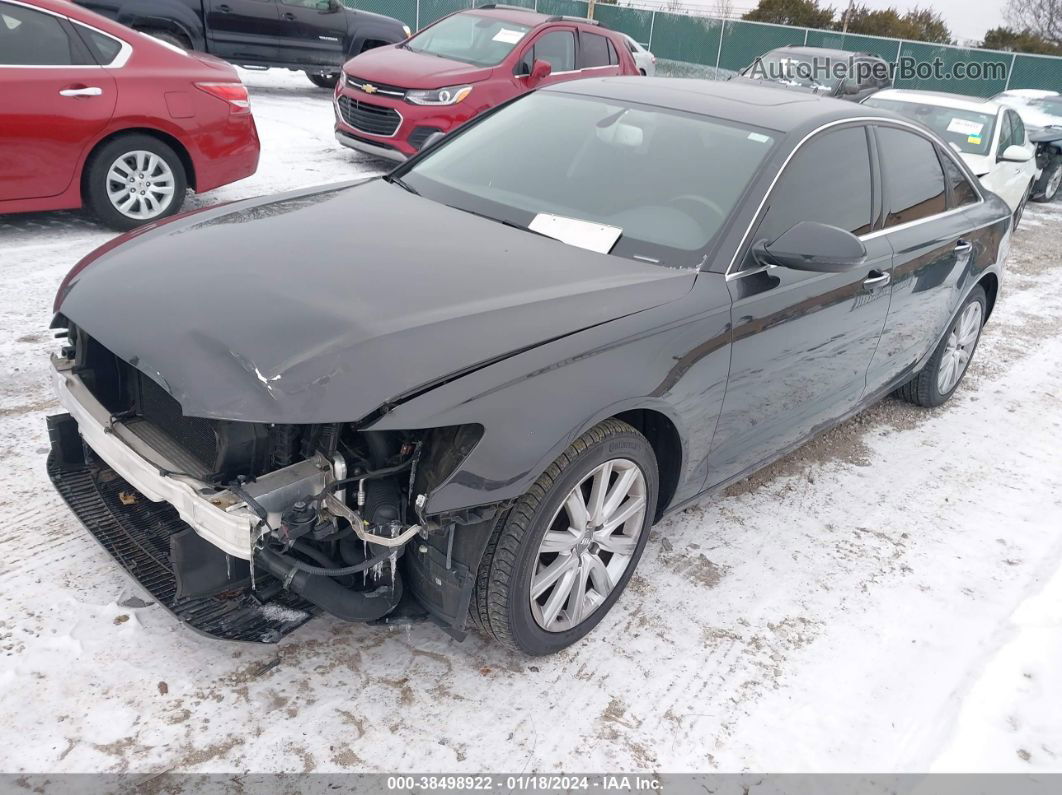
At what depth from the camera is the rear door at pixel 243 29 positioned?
12125 millimetres

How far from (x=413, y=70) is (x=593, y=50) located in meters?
2.74

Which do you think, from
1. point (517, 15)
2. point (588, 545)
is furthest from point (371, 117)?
point (588, 545)

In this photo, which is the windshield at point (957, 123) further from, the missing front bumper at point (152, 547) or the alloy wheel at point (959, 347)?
the missing front bumper at point (152, 547)

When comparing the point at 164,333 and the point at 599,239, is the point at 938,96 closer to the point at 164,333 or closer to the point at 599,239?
the point at 599,239

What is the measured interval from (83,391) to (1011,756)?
309 cm

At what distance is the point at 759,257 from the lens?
3.18 metres

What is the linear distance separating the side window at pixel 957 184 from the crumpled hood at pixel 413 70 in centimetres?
565

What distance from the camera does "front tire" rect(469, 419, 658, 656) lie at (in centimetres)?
256

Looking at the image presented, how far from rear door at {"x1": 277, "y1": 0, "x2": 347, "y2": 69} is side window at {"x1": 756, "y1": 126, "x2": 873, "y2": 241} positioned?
11.1m

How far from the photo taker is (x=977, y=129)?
9.14 metres

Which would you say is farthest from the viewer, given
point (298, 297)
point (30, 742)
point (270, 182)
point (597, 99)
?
point (270, 182)

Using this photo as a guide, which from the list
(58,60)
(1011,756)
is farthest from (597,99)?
(58,60)

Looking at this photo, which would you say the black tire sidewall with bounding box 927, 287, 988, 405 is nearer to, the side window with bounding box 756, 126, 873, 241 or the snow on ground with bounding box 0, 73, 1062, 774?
the snow on ground with bounding box 0, 73, 1062, 774

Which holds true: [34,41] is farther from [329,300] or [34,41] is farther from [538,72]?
[538,72]
